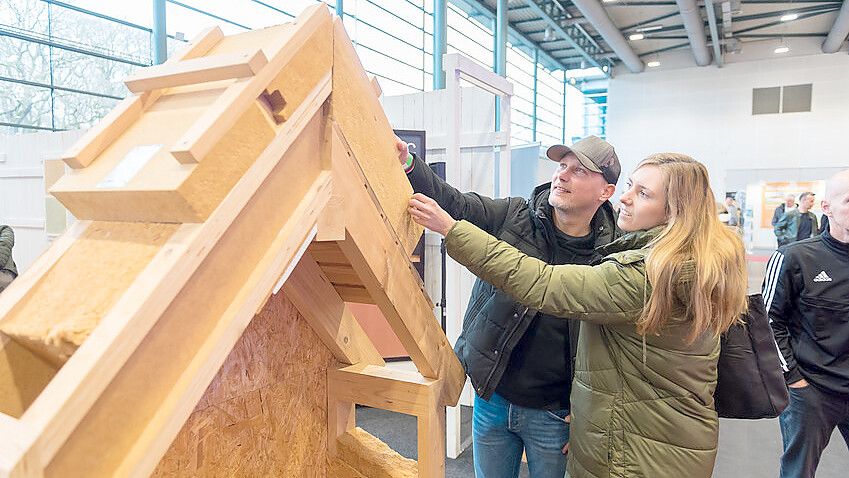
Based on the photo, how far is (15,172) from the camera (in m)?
5.41

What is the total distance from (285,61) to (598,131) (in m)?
16.4

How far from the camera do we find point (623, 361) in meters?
1.35

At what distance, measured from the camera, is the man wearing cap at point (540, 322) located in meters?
1.61

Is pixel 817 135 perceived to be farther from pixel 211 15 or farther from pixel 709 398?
pixel 709 398

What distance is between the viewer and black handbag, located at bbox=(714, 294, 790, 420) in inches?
56.1

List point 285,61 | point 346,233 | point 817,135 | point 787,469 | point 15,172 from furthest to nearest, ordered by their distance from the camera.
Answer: point 817,135 < point 15,172 < point 787,469 < point 346,233 < point 285,61

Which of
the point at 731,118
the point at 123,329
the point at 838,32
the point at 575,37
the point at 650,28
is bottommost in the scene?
the point at 123,329

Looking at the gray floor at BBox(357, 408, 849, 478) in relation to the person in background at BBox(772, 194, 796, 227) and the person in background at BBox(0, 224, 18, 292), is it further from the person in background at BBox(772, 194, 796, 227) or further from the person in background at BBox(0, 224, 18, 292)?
the person in background at BBox(772, 194, 796, 227)

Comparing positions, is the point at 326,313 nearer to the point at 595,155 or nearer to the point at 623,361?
the point at 623,361

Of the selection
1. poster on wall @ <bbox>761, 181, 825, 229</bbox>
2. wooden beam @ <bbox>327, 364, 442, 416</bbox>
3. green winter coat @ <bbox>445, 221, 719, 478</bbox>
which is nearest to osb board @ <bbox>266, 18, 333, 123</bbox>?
green winter coat @ <bbox>445, 221, 719, 478</bbox>

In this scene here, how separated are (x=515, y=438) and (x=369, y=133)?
113cm

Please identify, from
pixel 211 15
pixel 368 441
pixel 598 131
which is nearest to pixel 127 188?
pixel 368 441

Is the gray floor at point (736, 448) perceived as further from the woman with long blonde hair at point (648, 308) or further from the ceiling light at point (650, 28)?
the ceiling light at point (650, 28)

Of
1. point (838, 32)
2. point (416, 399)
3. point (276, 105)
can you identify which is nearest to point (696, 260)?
point (416, 399)
